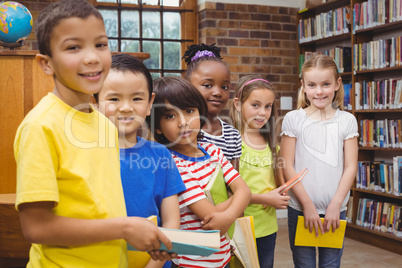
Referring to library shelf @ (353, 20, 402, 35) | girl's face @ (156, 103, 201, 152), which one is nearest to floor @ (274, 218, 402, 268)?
library shelf @ (353, 20, 402, 35)

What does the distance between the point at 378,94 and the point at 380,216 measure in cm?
111

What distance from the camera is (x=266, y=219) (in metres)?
1.92

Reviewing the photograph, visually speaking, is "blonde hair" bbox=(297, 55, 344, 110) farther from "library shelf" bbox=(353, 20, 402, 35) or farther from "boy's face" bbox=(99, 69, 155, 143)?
"library shelf" bbox=(353, 20, 402, 35)

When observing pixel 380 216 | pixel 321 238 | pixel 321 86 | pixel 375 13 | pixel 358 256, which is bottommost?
pixel 358 256

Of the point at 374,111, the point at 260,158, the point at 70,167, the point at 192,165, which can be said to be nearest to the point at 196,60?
the point at 260,158

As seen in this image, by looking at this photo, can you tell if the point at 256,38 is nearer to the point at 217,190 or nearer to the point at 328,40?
the point at 328,40

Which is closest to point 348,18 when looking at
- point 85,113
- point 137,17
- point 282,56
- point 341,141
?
point 282,56

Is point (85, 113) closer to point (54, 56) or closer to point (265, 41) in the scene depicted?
point (54, 56)

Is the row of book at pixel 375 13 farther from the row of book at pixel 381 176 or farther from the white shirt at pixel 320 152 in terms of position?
the white shirt at pixel 320 152

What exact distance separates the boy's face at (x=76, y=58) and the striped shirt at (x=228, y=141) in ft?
2.84

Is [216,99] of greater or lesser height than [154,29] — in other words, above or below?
below

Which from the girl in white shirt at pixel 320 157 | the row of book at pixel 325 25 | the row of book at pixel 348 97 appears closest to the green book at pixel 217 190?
the girl in white shirt at pixel 320 157

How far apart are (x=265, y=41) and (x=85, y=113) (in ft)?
12.9

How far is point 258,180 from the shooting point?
1.91 meters
